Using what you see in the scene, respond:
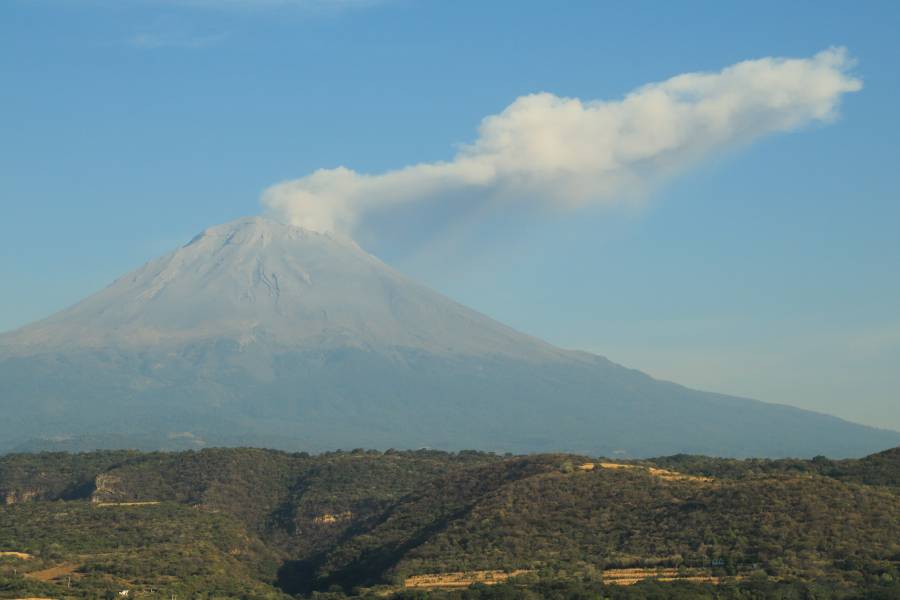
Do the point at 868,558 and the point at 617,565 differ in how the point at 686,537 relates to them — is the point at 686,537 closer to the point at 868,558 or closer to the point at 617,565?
the point at 617,565

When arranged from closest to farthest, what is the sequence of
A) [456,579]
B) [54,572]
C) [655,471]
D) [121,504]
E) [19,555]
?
1. [456,579]
2. [54,572]
3. [19,555]
4. [655,471]
5. [121,504]

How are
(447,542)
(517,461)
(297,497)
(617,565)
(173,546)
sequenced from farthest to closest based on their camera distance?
(297,497) < (517,461) < (173,546) < (447,542) < (617,565)

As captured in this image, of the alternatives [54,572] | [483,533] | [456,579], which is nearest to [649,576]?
[456,579]

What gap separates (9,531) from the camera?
108312mm

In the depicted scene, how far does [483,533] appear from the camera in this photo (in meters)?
96.6

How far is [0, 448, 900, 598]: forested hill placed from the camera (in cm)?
8319

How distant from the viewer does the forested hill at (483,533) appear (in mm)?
83188

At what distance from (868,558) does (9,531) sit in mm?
64302

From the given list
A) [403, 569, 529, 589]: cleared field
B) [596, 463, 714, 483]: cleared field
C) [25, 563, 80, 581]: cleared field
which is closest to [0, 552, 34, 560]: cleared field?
[25, 563, 80, 581]: cleared field

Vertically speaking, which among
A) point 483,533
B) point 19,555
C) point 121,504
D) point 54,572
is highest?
point 121,504

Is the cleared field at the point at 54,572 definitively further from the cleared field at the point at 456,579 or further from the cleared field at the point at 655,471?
the cleared field at the point at 655,471

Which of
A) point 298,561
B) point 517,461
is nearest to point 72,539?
point 298,561

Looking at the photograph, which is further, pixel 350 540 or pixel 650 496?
pixel 350 540

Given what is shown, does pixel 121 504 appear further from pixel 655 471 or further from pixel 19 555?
pixel 655 471
